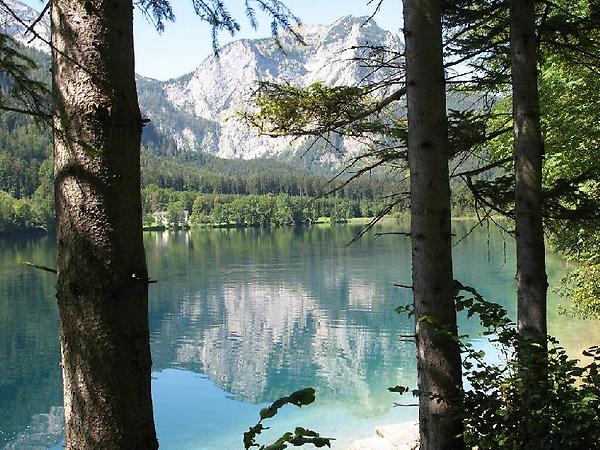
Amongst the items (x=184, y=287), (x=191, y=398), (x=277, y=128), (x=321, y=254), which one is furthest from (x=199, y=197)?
(x=277, y=128)

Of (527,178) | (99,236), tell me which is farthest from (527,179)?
(99,236)

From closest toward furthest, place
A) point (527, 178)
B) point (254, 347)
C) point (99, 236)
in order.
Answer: point (99, 236) < point (527, 178) < point (254, 347)

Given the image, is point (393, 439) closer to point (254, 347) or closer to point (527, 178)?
point (527, 178)

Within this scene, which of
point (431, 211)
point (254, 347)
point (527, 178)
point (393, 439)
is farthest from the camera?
point (254, 347)

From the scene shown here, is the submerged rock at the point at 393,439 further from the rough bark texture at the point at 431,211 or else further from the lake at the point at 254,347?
the rough bark texture at the point at 431,211

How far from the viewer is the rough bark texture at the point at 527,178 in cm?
422

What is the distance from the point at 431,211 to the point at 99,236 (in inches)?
82.6

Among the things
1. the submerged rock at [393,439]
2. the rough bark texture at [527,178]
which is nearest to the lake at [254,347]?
the rough bark texture at [527,178]

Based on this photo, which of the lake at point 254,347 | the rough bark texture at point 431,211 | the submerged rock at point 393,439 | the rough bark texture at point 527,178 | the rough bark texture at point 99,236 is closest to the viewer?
the rough bark texture at point 99,236

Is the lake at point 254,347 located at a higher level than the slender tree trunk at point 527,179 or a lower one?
lower

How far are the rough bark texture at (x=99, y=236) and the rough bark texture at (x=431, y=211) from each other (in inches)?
77.0

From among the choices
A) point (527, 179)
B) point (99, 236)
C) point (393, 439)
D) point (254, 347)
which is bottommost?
point (254, 347)

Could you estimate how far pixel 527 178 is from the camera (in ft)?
14.0

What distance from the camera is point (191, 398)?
18.7 meters
